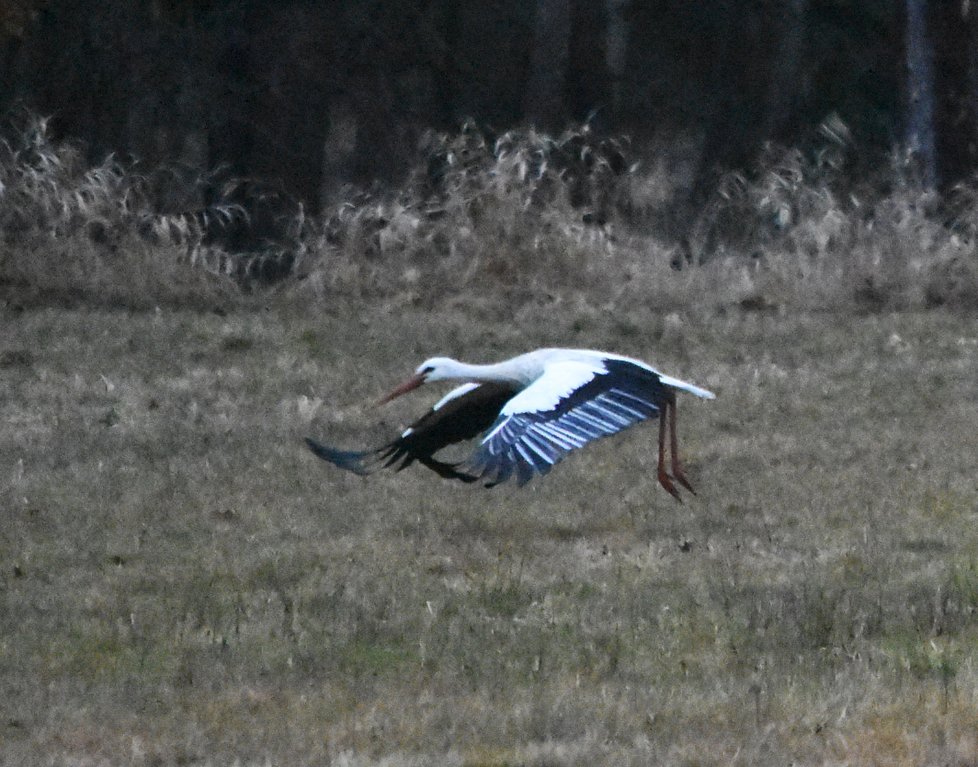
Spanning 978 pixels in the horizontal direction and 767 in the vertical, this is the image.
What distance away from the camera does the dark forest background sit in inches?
675

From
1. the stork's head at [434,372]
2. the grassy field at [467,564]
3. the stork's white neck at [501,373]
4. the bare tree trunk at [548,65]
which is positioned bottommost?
the grassy field at [467,564]

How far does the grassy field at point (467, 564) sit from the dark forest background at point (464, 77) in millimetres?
5044

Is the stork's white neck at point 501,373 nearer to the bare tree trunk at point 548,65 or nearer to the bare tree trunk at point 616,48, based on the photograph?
the bare tree trunk at point 548,65

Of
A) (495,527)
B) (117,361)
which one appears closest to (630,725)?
(495,527)

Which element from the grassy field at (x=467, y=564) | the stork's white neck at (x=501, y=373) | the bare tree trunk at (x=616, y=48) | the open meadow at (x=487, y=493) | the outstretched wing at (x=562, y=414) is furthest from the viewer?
the bare tree trunk at (x=616, y=48)

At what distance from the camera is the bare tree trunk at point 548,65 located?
1961 centimetres

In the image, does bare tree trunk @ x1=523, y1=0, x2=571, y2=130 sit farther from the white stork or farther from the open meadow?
the white stork

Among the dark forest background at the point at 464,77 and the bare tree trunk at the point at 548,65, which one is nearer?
the dark forest background at the point at 464,77

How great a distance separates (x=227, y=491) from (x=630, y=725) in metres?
3.57

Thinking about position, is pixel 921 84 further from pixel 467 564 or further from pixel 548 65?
pixel 467 564

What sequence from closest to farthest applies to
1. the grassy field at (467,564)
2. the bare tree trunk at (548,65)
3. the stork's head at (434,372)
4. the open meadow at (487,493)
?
1. the grassy field at (467,564)
2. the open meadow at (487,493)
3. the stork's head at (434,372)
4. the bare tree trunk at (548,65)

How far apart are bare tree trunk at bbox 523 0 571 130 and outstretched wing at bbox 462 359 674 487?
12669mm

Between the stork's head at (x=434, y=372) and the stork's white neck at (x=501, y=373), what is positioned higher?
the stork's white neck at (x=501, y=373)

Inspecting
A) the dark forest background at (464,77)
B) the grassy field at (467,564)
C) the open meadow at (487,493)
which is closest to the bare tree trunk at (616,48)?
the dark forest background at (464,77)
